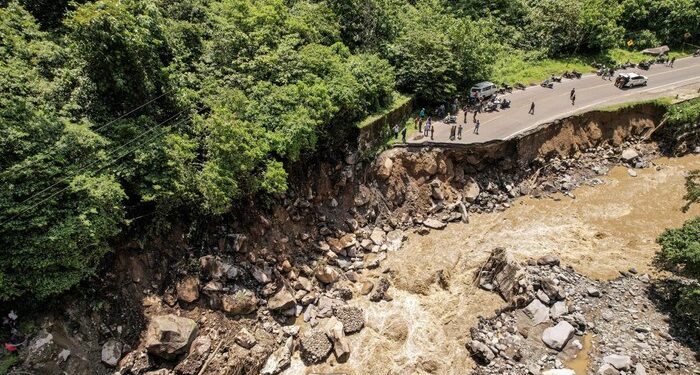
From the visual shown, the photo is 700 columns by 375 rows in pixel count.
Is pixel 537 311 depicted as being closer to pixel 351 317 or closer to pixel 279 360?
pixel 351 317

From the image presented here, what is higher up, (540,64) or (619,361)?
(540,64)

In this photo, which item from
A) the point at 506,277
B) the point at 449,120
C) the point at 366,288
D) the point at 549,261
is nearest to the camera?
the point at 506,277

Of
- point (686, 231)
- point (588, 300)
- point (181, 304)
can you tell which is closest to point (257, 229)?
point (181, 304)

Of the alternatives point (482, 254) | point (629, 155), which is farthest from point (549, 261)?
point (629, 155)

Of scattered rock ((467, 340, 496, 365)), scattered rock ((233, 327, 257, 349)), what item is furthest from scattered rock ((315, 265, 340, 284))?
scattered rock ((467, 340, 496, 365))

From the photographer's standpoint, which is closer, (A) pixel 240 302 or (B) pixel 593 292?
(A) pixel 240 302

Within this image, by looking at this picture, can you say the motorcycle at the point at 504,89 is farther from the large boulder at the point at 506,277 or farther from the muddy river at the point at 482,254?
the large boulder at the point at 506,277

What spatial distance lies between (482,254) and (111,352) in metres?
23.3

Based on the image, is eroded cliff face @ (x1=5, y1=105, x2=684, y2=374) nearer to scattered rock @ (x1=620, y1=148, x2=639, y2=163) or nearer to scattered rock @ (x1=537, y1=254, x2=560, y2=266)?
scattered rock @ (x1=620, y1=148, x2=639, y2=163)

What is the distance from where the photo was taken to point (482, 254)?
28000 millimetres

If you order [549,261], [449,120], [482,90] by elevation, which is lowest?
[549,261]

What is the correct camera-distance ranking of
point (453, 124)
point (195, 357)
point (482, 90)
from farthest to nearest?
1. point (482, 90)
2. point (453, 124)
3. point (195, 357)

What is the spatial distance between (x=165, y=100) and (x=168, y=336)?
546 inches

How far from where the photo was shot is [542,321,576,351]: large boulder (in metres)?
21.6
